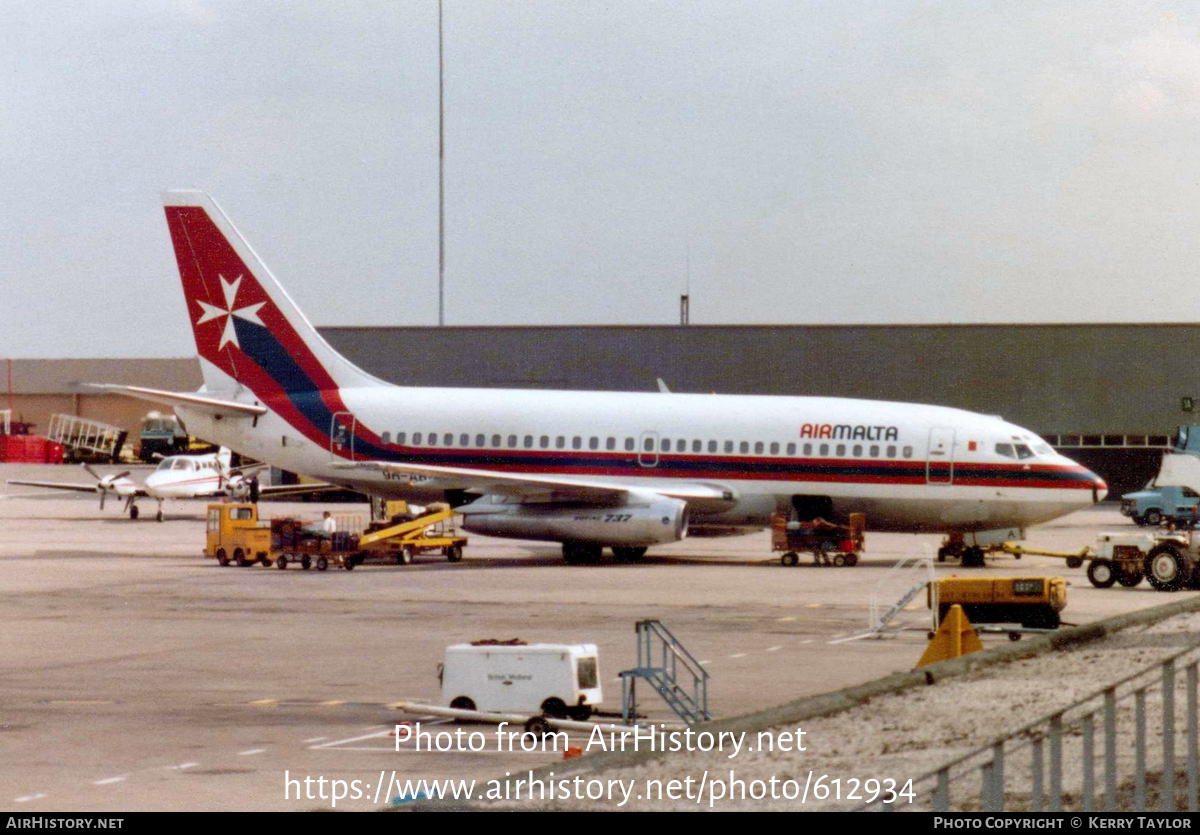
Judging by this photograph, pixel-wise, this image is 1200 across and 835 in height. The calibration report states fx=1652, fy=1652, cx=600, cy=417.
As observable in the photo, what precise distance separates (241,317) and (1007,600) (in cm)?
2599

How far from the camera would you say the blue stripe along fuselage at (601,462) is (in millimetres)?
39969

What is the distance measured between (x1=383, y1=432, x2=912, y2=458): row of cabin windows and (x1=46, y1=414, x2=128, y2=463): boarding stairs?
55217mm

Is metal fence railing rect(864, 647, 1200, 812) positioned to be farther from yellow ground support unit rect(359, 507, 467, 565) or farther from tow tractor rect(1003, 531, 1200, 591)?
yellow ground support unit rect(359, 507, 467, 565)

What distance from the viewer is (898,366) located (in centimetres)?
7075

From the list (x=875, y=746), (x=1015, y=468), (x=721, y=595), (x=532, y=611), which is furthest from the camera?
(x=1015, y=468)

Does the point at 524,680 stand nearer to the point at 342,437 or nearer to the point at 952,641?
the point at 952,641

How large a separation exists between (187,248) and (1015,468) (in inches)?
898

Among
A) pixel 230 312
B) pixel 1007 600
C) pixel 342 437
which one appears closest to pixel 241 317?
pixel 230 312

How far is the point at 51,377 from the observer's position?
364 ft

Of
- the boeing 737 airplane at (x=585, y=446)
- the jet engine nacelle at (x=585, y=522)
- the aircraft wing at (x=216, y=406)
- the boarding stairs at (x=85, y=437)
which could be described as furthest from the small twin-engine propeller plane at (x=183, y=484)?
the boarding stairs at (x=85, y=437)

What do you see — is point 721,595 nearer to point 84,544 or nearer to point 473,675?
point 473,675

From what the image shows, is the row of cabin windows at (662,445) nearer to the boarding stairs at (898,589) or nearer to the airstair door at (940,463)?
the airstair door at (940,463)

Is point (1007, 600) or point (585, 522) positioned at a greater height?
point (585, 522)

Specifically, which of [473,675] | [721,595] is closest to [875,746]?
[473,675]
